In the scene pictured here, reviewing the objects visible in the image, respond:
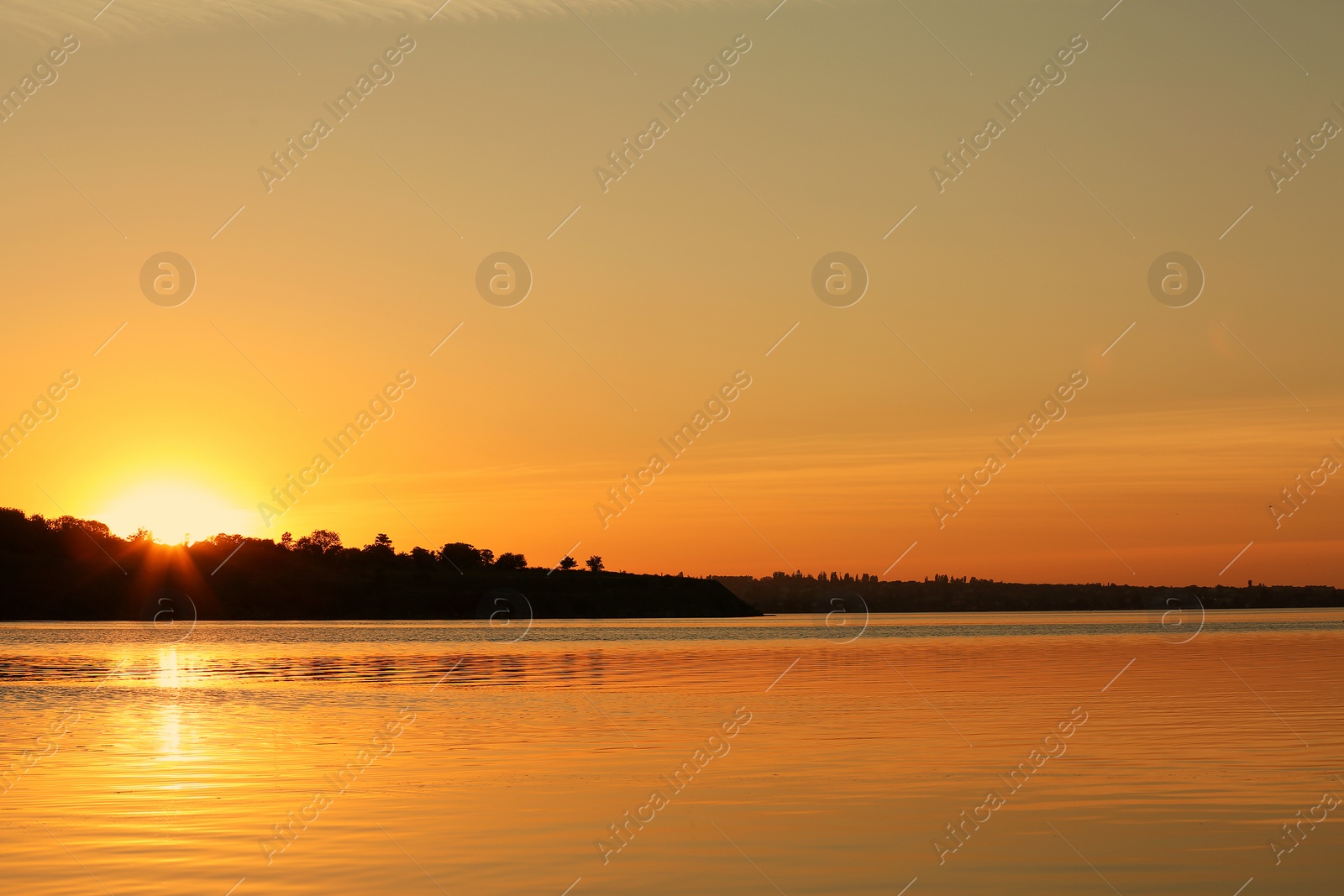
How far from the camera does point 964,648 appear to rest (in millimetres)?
91625

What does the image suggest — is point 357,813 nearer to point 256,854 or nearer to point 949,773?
point 256,854

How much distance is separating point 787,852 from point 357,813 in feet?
25.7

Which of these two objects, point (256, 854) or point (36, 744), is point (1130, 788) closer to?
point (256, 854)

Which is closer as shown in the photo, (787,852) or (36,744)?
(787,852)

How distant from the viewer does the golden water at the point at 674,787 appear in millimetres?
17656

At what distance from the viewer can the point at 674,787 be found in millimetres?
25094

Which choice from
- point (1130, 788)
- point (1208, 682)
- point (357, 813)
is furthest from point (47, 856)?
point (1208, 682)

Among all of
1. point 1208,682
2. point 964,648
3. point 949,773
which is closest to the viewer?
point 949,773

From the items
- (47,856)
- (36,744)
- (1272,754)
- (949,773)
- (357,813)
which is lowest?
(1272,754)

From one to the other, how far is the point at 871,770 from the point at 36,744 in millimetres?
20511

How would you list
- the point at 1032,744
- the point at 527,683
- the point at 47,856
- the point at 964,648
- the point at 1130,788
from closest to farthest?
the point at 47,856, the point at 1130,788, the point at 1032,744, the point at 527,683, the point at 964,648

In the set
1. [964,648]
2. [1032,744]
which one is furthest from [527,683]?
[964,648]

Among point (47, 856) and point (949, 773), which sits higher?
point (47, 856)

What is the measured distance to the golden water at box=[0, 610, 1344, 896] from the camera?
17656 mm
